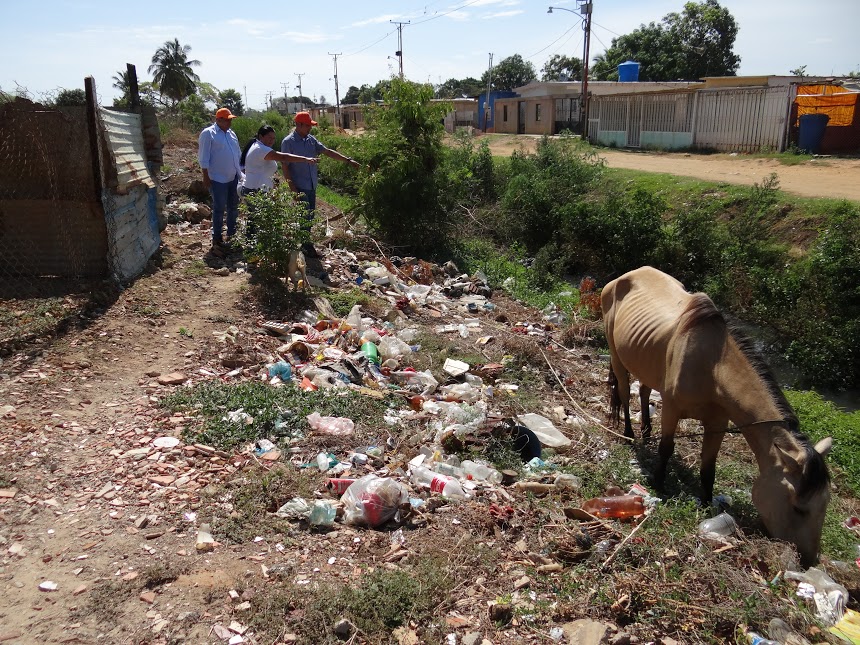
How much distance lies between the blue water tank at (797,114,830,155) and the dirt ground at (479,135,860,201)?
1613 millimetres

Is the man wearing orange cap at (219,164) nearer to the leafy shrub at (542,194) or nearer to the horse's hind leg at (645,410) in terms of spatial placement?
the horse's hind leg at (645,410)

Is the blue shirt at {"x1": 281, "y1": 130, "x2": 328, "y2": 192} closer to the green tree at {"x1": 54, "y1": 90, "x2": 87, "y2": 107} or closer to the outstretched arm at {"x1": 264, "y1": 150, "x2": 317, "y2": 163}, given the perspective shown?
the outstretched arm at {"x1": 264, "y1": 150, "x2": 317, "y2": 163}

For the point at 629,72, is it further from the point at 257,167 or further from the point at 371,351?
the point at 371,351

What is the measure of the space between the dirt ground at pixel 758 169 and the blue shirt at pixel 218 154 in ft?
34.8

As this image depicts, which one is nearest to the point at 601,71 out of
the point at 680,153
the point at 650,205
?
the point at 680,153

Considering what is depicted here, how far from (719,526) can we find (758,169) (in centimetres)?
1639

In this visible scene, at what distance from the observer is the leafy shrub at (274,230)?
7680 millimetres

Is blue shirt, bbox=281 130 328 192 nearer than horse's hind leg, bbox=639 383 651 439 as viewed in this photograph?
No

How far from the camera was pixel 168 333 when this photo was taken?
645 centimetres

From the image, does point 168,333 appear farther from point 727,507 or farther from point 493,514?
point 727,507

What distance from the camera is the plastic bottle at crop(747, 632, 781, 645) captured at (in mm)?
2895

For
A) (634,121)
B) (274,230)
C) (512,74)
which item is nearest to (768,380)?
(274,230)

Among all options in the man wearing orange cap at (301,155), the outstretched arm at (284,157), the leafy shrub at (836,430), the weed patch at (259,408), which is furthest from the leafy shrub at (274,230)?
the leafy shrub at (836,430)

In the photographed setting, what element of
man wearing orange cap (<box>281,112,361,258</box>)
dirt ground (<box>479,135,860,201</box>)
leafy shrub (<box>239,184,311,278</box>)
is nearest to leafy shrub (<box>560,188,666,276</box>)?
dirt ground (<box>479,135,860,201</box>)
